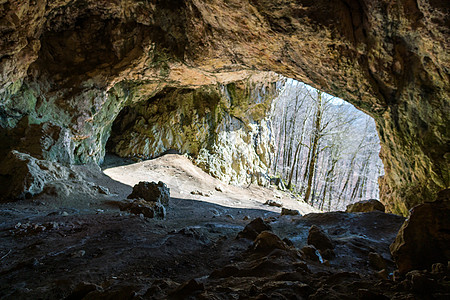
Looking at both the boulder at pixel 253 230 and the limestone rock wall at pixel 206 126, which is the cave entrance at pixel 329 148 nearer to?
the limestone rock wall at pixel 206 126

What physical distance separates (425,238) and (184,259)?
2067 millimetres

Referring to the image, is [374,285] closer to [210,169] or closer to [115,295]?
[115,295]

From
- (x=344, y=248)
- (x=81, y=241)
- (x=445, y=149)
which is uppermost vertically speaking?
(x=445, y=149)

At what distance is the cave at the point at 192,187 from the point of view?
1.91 metres

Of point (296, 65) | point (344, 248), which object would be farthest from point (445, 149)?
point (296, 65)

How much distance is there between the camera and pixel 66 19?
6105 mm

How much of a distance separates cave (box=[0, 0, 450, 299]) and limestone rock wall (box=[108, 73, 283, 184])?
214cm

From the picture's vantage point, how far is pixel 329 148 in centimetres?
1808

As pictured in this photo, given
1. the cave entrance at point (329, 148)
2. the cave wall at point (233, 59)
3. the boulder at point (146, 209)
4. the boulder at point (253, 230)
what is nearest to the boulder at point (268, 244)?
the boulder at point (253, 230)

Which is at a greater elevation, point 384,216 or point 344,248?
point 384,216

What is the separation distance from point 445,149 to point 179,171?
A: 8465 millimetres

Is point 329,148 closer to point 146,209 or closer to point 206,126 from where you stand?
point 206,126

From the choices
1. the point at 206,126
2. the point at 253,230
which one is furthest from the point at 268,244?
the point at 206,126

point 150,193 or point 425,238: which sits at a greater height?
point 425,238
